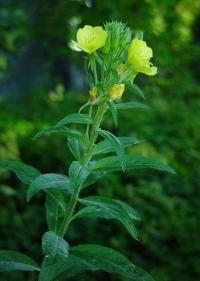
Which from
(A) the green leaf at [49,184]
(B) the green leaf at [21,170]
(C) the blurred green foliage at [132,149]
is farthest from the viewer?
(C) the blurred green foliage at [132,149]

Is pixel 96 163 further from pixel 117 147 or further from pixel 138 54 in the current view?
pixel 138 54

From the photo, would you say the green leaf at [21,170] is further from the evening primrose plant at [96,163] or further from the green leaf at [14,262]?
the green leaf at [14,262]

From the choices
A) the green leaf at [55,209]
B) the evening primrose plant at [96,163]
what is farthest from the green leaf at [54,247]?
the green leaf at [55,209]

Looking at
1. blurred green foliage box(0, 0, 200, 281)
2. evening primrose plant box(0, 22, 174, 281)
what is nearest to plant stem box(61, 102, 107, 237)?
evening primrose plant box(0, 22, 174, 281)

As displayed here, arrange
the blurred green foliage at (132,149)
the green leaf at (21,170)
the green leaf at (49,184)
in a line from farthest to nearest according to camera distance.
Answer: the blurred green foliage at (132,149) → the green leaf at (21,170) → the green leaf at (49,184)

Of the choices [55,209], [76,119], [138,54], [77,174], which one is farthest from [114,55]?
[55,209]

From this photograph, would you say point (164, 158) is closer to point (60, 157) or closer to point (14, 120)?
point (60, 157)

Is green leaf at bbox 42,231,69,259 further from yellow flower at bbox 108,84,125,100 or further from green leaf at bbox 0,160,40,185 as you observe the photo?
yellow flower at bbox 108,84,125,100
